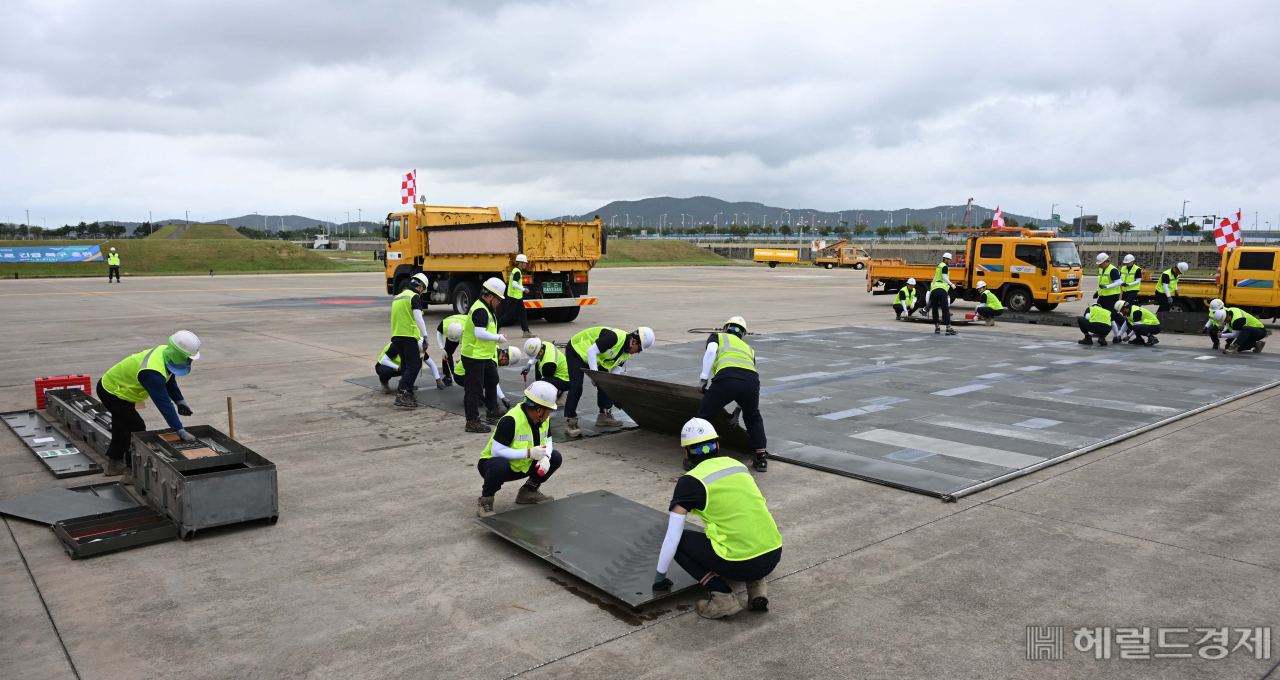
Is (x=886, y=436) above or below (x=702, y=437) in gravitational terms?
below

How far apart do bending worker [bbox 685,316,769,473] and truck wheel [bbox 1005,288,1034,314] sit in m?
18.1

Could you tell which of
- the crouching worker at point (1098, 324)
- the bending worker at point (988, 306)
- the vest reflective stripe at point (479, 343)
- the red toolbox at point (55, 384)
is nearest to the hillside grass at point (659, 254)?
the bending worker at point (988, 306)

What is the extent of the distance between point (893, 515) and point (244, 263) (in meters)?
51.0

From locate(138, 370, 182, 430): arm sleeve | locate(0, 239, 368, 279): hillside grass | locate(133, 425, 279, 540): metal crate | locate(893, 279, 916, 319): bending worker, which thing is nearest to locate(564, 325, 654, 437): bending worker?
locate(133, 425, 279, 540): metal crate

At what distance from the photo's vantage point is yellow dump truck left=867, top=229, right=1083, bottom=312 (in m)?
22.1

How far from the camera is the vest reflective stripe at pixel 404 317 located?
9977 millimetres

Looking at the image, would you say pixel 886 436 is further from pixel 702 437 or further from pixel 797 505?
pixel 702 437

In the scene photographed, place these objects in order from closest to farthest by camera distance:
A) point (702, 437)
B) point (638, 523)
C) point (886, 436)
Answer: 1. point (702, 437)
2. point (638, 523)
3. point (886, 436)

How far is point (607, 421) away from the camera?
29.3 ft

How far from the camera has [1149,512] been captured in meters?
6.16

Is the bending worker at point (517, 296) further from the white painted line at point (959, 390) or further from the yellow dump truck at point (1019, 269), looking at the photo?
the yellow dump truck at point (1019, 269)

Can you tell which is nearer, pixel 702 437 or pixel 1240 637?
pixel 1240 637

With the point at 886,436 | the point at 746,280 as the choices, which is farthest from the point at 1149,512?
the point at 746,280

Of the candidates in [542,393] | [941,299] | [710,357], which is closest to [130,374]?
[542,393]
